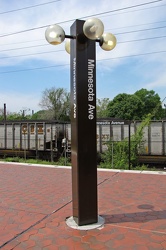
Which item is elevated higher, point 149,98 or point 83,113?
point 149,98

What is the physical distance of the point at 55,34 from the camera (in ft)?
12.1

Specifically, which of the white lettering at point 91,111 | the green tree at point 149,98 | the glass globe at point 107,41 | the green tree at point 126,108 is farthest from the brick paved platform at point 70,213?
the green tree at point 149,98

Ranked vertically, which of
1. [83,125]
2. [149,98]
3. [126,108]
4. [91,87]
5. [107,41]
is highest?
[149,98]

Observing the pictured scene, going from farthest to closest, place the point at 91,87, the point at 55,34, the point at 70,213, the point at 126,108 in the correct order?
the point at 126,108
the point at 70,213
the point at 91,87
the point at 55,34

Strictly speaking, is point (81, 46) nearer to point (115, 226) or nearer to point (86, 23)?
point (86, 23)

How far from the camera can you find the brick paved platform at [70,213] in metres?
3.28

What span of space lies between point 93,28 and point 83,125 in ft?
4.52

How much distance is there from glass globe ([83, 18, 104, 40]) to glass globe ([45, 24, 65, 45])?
0.39 meters

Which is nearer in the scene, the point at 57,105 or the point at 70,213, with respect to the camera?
the point at 70,213

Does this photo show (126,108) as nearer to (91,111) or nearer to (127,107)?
(127,107)

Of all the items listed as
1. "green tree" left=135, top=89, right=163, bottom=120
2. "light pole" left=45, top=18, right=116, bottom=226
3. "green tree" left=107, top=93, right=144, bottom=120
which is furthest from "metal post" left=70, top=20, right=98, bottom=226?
"green tree" left=135, top=89, right=163, bottom=120

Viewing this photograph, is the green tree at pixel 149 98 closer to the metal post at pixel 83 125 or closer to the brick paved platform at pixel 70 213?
the brick paved platform at pixel 70 213

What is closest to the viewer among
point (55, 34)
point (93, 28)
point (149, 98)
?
point (93, 28)

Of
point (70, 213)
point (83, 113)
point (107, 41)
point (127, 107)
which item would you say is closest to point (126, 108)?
point (127, 107)
